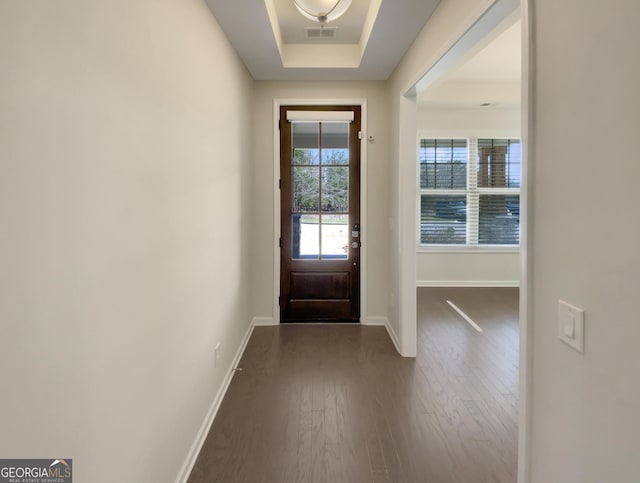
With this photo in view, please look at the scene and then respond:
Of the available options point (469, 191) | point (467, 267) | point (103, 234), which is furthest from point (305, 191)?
point (467, 267)

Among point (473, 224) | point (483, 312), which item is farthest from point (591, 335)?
point (473, 224)

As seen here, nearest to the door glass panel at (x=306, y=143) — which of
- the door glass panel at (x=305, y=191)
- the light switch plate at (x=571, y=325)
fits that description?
the door glass panel at (x=305, y=191)

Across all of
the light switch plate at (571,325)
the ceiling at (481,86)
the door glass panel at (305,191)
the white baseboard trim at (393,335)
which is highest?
the ceiling at (481,86)

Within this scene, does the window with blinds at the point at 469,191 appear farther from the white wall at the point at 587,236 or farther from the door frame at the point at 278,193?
the white wall at the point at 587,236

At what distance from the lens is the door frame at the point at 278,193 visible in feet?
12.3

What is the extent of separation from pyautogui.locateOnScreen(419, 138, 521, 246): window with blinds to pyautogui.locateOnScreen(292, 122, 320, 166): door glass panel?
247 centimetres

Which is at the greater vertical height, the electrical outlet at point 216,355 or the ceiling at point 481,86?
the ceiling at point 481,86

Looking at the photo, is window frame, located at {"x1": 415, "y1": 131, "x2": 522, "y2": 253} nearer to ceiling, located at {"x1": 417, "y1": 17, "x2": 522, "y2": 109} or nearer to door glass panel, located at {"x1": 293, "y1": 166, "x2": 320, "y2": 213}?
ceiling, located at {"x1": 417, "y1": 17, "x2": 522, "y2": 109}

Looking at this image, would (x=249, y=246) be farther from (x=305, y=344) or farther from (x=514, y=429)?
(x=514, y=429)

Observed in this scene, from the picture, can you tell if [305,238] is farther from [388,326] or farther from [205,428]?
[205,428]

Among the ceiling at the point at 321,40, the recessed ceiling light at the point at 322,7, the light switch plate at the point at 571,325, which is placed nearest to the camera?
the light switch plate at the point at 571,325

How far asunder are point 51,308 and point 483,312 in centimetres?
453

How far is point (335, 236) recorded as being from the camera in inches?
153

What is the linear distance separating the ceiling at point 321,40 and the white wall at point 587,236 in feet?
5.05
